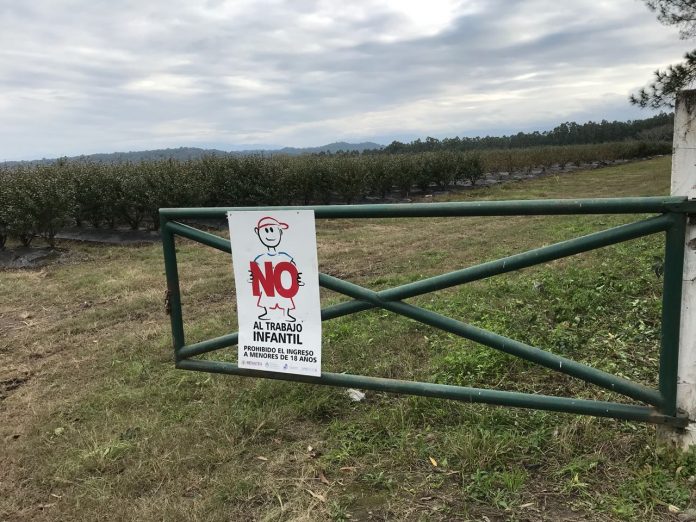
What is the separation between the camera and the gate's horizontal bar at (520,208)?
197 cm

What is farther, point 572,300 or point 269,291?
point 572,300

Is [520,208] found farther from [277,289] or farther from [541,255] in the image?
[277,289]

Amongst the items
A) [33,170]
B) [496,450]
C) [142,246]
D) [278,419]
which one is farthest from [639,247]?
[33,170]

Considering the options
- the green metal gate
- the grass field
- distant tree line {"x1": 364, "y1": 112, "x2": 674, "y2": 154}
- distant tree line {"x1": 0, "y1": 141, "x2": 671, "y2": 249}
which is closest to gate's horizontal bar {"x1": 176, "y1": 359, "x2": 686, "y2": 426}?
the green metal gate

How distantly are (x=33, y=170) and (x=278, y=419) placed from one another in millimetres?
10138

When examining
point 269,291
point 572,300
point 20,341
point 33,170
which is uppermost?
point 33,170

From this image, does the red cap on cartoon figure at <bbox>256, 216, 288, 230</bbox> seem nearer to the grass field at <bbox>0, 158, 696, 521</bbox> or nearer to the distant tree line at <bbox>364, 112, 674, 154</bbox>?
the grass field at <bbox>0, 158, 696, 521</bbox>

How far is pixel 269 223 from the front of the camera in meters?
2.55

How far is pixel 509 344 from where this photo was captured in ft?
7.48

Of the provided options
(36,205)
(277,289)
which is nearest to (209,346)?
(277,289)

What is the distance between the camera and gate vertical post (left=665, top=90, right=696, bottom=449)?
6.61ft

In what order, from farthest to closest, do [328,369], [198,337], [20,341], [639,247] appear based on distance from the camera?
1. [639,247]
2. [20,341]
3. [198,337]
4. [328,369]

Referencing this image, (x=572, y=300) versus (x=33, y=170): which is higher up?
(x=33, y=170)

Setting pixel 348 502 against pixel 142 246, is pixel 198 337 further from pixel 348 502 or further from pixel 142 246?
pixel 142 246
